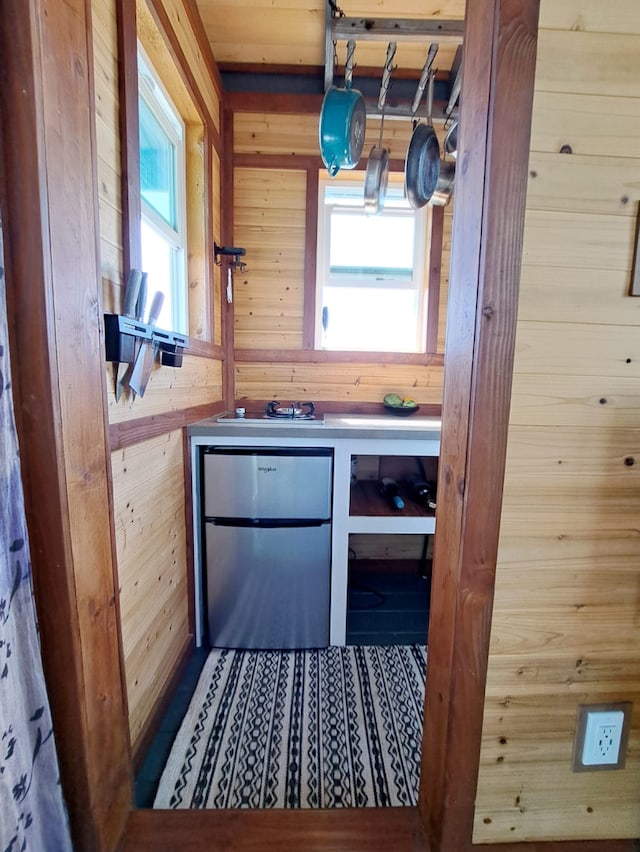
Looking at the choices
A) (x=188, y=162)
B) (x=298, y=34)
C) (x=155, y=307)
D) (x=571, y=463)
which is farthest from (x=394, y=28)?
(x=571, y=463)

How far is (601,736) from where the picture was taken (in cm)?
77

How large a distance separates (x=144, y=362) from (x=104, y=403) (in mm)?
305

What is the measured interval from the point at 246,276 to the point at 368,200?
0.79 m

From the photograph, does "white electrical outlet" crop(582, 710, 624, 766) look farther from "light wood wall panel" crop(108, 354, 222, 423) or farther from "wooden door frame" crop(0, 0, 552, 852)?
"light wood wall panel" crop(108, 354, 222, 423)

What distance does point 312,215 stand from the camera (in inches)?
81.9

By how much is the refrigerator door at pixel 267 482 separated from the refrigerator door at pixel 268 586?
82 mm

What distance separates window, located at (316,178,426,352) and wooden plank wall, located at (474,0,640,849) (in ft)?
5.16

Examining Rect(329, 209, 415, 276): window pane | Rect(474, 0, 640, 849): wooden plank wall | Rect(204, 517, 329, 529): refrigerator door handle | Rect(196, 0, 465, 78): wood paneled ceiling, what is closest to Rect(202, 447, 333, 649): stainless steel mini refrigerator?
Rect(204, 517, 329, 529): refrigerator door handle

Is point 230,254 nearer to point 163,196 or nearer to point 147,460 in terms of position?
point 163,196

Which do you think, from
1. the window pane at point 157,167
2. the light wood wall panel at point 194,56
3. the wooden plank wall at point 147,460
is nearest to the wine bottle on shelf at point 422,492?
the wooden plank wall at point 147,460

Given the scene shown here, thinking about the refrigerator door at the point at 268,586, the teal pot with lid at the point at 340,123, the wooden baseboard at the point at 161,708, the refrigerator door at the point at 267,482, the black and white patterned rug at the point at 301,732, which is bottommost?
the black and white patterned rug at the point at 301,732

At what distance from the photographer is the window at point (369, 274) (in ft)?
7.14

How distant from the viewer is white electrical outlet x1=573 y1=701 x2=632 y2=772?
2.52 feet

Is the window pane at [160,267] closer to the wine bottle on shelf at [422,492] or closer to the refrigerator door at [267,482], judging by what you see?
the refrigerator door at [267,482]
